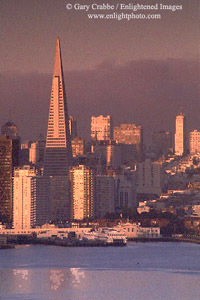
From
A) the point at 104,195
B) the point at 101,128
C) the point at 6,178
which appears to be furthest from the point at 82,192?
the point at 101,128

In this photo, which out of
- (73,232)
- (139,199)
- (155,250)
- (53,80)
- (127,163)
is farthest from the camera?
(127,163)

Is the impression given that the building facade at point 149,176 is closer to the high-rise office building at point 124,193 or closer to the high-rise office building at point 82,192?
the high-rise office building at point 124,193

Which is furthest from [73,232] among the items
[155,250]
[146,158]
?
[146,158]

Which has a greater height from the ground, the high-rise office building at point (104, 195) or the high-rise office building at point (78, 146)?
the high-rise office building at point (78, 146)

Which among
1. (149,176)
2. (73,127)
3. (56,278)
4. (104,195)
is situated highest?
(73,127)

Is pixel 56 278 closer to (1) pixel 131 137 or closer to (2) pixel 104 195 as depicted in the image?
(2) pixel 104 195

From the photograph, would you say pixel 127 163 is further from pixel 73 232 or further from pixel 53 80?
pixel 73 232

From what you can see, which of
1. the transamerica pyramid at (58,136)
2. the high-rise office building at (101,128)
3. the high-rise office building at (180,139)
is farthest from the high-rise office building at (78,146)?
the high-rise office building at (180,139)
